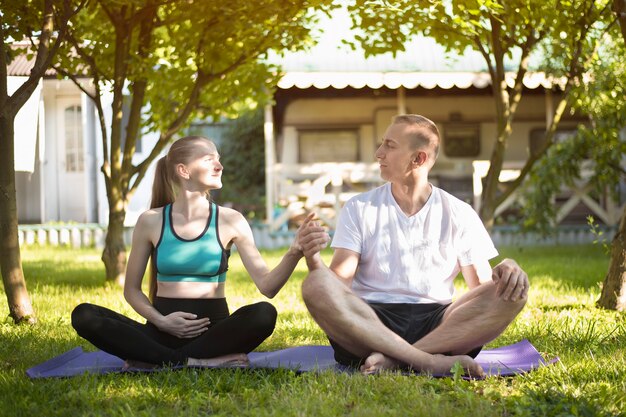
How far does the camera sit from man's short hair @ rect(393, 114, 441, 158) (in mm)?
4535

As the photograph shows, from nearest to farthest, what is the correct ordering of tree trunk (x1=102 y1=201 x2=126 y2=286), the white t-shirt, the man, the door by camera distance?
the man, the white t-shirt, tree trunk (x1=102 y1=201 x2=126 y2=286), the door

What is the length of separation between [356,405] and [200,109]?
21.9 feet

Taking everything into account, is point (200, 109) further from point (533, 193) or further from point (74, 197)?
point (74, 197)

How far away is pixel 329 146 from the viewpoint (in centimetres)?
1736

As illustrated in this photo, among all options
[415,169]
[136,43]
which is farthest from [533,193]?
[415,169]

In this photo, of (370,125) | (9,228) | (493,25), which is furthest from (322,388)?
(370,125)

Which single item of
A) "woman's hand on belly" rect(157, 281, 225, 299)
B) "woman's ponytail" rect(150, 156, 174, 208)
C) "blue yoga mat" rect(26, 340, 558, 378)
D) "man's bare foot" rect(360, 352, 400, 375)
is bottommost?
"blue yoga mat" rect(26, 340, 558, 378)

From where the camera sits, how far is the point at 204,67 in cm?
877

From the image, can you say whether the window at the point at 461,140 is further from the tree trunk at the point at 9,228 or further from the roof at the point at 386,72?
the tree trunk at the point at 9,228

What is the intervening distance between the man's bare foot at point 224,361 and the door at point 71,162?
42.6 ft

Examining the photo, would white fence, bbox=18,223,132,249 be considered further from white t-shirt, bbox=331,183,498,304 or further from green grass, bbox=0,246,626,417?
white t-shirt, bbox=331,183,498,304

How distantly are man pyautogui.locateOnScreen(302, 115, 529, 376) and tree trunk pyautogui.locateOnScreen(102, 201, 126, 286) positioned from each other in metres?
4.58

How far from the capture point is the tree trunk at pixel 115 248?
8.68m

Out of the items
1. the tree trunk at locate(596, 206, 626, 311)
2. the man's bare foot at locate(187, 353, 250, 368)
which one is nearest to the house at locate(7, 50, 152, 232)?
the tree trunk at locate(596, 206, 626, 311)
